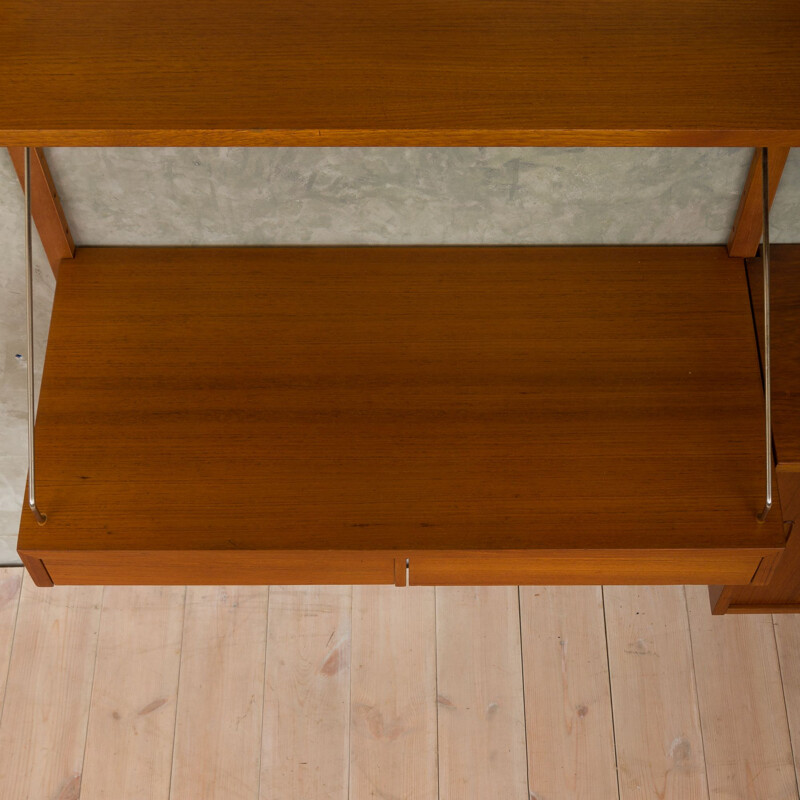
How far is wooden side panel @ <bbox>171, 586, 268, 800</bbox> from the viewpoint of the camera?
5.24ft

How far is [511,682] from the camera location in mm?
1651

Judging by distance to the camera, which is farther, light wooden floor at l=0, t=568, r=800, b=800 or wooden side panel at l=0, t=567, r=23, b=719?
wooden side panel at l=0, t=567, r=23, b=719

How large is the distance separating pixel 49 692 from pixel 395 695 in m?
0.62

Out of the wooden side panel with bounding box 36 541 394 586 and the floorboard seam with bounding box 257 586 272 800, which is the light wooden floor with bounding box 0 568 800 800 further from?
the wooden side panel with bounding box 36 541 394 586

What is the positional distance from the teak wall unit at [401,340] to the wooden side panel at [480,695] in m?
0.57

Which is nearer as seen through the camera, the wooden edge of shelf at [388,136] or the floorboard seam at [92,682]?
the wooden edge of shelf at [388,136]

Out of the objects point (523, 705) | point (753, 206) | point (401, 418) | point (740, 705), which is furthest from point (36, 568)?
point (740, 705)

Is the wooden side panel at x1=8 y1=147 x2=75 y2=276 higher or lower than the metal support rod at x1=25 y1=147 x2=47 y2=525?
higher

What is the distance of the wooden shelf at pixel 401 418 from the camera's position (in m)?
1.10

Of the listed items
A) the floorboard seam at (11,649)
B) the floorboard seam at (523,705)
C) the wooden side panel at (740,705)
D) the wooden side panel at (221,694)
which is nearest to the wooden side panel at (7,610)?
the floorboard seam at (11,649)

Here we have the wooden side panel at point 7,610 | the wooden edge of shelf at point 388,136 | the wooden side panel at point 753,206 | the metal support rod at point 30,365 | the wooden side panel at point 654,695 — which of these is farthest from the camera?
the wooden side panel at point 7,610

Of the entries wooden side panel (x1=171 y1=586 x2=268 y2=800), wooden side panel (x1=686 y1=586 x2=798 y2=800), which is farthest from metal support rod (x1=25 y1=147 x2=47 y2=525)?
wooden side panel (x1=686 y1=586 x2=798 y2=800)

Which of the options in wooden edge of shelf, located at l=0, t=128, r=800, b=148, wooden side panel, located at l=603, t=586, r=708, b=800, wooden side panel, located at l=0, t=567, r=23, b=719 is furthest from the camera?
wooden side panel, located at l=0, t=567, r=23, b=719

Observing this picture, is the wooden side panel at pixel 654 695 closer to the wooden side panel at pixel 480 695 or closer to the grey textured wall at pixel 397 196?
the wooden side panel at pixel 480 695
